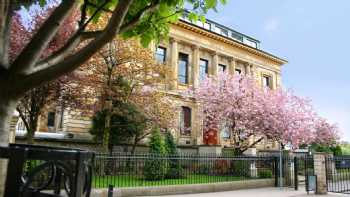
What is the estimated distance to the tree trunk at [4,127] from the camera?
2.23 meters

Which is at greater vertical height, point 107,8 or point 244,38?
point 244,38

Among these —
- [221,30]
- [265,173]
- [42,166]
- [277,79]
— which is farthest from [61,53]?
[277,79]

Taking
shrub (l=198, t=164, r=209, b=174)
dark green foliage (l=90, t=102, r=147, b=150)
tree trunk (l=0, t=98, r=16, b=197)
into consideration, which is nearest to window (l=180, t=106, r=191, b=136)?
dark green foliage (l=90, t=102, r=147, b=150)

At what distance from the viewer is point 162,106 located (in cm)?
2169

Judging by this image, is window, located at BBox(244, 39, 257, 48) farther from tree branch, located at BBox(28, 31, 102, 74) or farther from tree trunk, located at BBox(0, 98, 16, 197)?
tree trunk, located at BBox(0, 98, 16, 197)

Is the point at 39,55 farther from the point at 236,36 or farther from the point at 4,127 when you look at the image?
the point at 236,36

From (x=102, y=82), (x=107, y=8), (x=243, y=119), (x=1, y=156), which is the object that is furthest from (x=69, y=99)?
(x=1, y=156)

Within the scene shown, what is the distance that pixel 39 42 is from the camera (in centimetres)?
269

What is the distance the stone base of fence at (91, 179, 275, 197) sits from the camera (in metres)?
13.2

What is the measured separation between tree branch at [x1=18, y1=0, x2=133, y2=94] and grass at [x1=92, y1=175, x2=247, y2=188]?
9728 mm

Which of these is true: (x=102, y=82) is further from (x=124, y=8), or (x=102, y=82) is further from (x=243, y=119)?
(x=124, y=8)

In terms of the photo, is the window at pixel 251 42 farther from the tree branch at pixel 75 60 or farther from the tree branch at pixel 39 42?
the tree branch at pixel 39 42

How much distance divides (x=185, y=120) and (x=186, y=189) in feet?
61.0

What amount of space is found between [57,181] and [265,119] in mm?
23056
